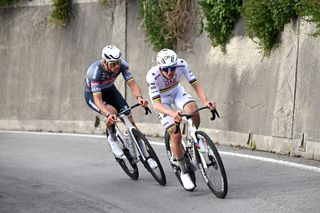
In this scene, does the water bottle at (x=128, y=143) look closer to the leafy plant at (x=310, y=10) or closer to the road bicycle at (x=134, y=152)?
the road bicycle at (x=134, y=152)

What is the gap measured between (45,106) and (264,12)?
806 cm

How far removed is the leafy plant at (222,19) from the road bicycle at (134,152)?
12.4 feet

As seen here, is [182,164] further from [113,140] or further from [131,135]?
[113,140]

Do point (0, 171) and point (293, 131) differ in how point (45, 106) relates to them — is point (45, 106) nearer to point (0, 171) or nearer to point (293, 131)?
point (0, 171)

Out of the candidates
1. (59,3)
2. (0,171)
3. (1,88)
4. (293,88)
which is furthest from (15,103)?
(293,88)

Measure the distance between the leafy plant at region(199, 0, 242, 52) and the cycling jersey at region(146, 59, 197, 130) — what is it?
4062 millimetres

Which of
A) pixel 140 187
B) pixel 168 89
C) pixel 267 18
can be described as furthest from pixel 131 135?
pixel 267 18

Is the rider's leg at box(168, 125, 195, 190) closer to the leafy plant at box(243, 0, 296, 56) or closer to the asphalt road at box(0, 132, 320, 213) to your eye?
the asphalt road at box(0, 132, 320, 213)

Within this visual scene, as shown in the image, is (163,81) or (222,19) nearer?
(163,81)

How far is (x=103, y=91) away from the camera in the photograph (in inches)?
441

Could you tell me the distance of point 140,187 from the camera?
32.6 ft

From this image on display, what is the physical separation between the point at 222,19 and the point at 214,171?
5782 millimetres

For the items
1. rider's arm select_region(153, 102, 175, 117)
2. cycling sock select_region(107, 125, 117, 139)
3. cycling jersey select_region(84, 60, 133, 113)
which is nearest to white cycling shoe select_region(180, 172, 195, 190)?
rider's arm select_region(153, 102, 175, 117)

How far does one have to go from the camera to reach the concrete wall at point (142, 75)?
11594mm
